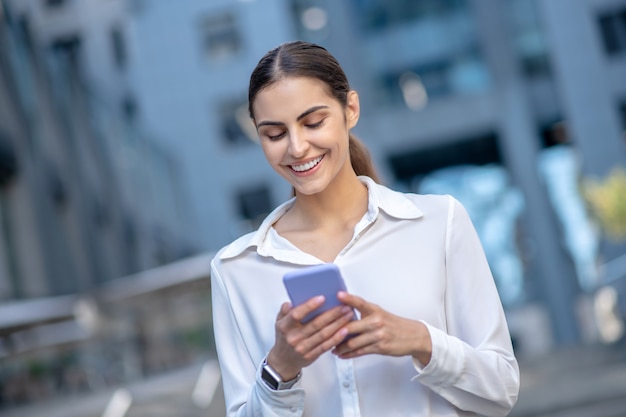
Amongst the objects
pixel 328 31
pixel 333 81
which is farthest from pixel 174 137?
pixel 333 81

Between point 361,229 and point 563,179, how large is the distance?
25.5 meters

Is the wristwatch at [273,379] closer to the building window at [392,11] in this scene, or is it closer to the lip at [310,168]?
Answer: the lip at [310,168]

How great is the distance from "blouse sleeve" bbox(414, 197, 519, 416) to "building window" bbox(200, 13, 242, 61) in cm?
1760

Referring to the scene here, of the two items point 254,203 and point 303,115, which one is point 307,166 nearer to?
point 303,115

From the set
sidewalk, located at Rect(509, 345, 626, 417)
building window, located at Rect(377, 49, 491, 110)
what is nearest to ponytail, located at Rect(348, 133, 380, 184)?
sidewalk, located at Rect(509, 345, 626, 417)

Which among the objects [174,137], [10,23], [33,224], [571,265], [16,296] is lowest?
[571,265]

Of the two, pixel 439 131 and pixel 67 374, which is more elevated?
pixel 439 131

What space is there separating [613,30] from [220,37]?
1104 centimetres

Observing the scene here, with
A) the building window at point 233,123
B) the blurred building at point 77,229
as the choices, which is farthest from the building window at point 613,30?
the blurred building at point 77,229

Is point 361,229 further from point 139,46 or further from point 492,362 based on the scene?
point 139,46

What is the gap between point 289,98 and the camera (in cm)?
182

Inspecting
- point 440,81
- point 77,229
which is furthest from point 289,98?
point 440,81

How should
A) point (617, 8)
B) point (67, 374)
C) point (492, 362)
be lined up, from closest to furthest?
point (492, 362) → point (67, 374) → point (617, 8)

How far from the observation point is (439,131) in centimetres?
2606
